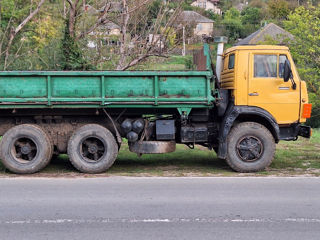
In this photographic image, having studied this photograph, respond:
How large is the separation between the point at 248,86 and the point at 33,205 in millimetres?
5321

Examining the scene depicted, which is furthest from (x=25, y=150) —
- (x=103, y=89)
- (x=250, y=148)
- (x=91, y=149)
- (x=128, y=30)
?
(x=128, y=30)

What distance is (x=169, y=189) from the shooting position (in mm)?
8336

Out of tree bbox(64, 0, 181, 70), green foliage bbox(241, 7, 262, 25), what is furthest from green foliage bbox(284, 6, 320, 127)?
green foliage bbox(241, 7, 262, 25)

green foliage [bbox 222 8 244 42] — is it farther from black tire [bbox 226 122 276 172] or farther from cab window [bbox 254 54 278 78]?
black tire [bbox 226 122 276 172]

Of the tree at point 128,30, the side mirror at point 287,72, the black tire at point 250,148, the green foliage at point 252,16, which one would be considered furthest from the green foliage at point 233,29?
the black tire at point 250,148

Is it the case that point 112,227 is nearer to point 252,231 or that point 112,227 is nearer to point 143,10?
point 252,231

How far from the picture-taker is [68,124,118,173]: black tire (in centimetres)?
1017

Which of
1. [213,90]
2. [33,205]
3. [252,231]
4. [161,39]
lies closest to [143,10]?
[161,39]

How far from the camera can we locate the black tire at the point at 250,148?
10.3 metres

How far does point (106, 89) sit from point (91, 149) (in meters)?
1.33

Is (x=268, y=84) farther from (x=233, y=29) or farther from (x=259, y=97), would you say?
(x=233, y=29)

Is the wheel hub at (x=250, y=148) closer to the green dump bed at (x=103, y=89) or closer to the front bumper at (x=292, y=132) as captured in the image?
the front bumper at (x=292, y=132)

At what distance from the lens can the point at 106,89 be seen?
32.9 ft

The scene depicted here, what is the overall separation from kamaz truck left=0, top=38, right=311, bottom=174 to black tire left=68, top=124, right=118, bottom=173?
0.07 feet
